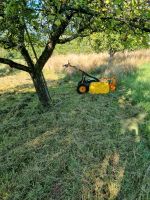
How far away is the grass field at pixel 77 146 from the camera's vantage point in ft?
18.5

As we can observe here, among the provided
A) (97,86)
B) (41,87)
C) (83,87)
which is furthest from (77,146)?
(83,87)

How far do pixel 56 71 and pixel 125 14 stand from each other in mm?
15469

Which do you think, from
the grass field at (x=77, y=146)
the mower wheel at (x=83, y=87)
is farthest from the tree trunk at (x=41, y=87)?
the mower wheel at (x=83, y=87)

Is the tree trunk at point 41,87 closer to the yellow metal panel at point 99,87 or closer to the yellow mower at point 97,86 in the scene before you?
the yellow mower at point 97,86

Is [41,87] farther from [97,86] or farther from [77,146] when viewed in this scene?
[77,146]

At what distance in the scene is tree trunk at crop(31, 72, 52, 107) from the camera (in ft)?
33.9

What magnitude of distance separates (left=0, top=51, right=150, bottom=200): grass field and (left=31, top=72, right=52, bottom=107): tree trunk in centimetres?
28

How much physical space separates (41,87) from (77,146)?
370 cm

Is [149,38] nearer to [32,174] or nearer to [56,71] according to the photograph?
[32,174]

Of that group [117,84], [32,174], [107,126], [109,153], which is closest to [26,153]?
[32,174]

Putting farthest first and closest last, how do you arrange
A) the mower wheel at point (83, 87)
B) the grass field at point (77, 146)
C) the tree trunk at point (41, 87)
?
1. the mower wheel at point (83, 87)
2. the tree trunk at point (41, 87)
3. the grass field at point (77, 146)

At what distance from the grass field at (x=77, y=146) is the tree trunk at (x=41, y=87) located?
285mm

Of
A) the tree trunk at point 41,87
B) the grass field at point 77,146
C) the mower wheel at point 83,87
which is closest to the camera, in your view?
the grass field at point 77,146

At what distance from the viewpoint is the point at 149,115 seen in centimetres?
891
